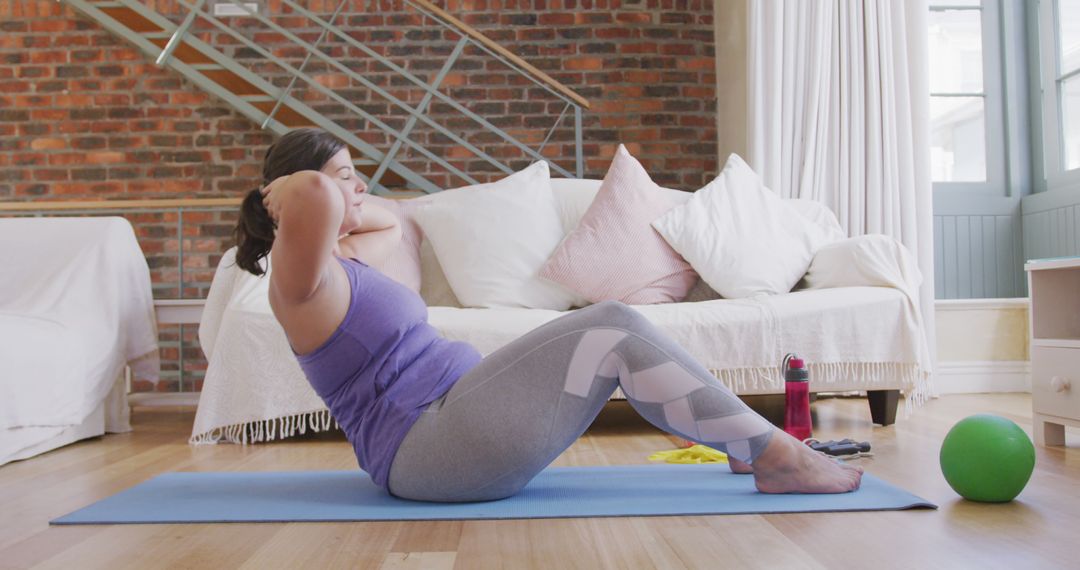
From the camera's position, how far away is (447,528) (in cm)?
157

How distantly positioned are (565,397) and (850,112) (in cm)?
297

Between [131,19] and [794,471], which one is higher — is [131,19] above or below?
above

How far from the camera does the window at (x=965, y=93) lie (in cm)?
448

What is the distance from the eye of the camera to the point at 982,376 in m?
4.20

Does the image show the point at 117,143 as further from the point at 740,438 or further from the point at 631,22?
the point at 740,438

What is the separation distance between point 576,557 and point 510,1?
4.29 meters

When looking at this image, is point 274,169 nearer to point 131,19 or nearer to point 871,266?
point 871,266

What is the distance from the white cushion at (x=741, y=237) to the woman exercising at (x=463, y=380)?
1577mm

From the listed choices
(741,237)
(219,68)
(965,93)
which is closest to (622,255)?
(741,237)

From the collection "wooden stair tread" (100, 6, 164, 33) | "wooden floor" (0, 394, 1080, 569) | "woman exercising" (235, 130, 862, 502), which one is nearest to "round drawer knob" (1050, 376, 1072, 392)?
"wooden floor" (0, 394, 1080, 569)

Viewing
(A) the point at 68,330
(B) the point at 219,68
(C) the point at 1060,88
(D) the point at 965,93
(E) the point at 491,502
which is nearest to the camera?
(E) the point at 491,502

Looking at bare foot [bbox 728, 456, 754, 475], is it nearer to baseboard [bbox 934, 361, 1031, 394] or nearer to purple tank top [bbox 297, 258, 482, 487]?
purple tank top [bbox 297, 258, 482, 487]

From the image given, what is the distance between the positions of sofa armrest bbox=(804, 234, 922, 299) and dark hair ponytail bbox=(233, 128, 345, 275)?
1985mm

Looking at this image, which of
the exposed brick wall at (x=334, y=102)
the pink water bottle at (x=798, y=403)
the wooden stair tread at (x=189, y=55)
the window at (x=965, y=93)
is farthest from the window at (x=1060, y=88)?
the wooden stair tread at (x=189, y=55)
